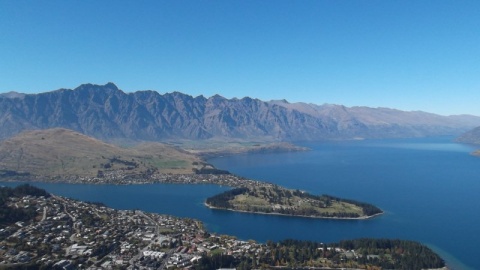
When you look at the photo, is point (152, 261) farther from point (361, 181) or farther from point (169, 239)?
point (361, 181)

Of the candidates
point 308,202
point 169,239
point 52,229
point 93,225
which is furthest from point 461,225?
point 52,229

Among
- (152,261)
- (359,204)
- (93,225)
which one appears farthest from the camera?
(359,204)

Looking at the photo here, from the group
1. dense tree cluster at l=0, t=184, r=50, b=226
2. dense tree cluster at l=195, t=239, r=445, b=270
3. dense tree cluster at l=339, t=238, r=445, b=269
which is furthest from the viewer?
A: dense tree cluster at l=0, t=184, r=50, b=226

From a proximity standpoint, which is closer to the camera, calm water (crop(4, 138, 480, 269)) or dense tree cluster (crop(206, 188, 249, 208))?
calm water (crop(4, 138, 480, 269))

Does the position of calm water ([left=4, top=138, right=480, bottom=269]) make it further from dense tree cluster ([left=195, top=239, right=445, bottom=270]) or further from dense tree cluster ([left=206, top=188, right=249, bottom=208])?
dense tree cluster ([left=195, top=239, right=445, bottom=270])

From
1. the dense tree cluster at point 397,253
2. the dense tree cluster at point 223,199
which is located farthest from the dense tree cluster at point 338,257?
the dense tree cluster at point 223,199

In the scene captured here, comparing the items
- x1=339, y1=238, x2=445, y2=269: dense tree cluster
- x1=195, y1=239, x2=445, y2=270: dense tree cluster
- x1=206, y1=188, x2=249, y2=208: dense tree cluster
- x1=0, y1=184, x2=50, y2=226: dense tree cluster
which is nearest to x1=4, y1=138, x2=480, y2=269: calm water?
x1=206, y1=188, x2=249, y2=208: dense tree cluster

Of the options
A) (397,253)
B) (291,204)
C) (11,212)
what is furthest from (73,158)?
(397,253)
